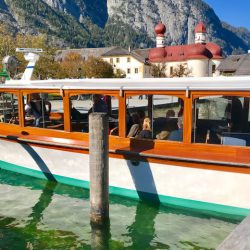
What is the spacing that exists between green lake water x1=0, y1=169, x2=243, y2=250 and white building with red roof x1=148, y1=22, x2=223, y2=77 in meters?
62.7

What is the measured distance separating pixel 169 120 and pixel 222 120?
51.4 inches

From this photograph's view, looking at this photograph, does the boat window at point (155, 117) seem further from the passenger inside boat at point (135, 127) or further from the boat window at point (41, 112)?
the boat window at point (41, 112)

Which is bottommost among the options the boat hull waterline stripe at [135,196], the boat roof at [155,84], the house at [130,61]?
the boat hull waterline stripe at [135,196]

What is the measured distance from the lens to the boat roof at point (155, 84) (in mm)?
7908

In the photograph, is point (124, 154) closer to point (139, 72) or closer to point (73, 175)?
point (73, 175)

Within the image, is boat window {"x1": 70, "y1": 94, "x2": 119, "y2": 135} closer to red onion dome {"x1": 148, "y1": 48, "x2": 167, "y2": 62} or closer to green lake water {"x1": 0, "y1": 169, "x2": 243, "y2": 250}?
green lake water {"x1": 0, "y1": 169, "x2": 243, "y2": 250}

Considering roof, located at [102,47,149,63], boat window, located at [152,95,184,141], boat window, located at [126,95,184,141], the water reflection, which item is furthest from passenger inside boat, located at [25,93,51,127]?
roof, located at [102,47,149,63]

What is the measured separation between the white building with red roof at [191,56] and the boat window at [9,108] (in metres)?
60.7

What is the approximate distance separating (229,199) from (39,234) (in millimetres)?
4086

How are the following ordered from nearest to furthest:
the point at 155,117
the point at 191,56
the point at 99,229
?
the point at 99,229 → the point at 155,117 → the point at 191,56

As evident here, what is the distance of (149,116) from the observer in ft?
29.7

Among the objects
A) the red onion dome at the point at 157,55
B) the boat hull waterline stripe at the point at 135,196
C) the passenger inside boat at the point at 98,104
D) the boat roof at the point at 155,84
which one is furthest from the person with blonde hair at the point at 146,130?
the red onion dome at the point at 157,55

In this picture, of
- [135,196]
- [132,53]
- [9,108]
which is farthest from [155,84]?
[132,53]

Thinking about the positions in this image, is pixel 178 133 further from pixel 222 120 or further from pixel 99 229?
pixel 99 229
